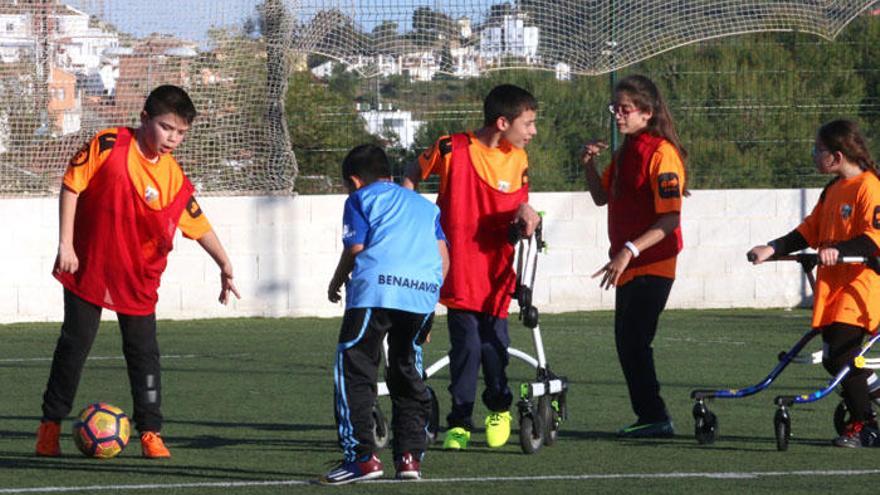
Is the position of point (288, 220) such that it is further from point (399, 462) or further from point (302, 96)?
point (399, 462)

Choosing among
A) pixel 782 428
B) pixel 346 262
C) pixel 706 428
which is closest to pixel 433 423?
pixel 706 428

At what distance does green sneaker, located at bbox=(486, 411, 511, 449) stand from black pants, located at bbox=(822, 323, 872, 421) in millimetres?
1577

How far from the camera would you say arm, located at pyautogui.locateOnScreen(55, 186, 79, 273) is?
739cm

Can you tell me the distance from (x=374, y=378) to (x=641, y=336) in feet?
6.37

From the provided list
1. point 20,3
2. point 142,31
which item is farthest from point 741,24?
point 20,3

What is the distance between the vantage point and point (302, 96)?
16047mm

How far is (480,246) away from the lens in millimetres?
8039

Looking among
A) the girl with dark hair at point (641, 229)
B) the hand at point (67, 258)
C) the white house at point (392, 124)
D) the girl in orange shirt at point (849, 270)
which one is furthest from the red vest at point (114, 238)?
the white house at point (392, 124)

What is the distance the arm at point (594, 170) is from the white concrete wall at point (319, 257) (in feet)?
24.9

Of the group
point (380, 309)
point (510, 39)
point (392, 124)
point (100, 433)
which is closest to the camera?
point (380, 309)

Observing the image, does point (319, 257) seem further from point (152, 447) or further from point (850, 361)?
point (850, 361)

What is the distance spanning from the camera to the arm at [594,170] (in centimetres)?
825

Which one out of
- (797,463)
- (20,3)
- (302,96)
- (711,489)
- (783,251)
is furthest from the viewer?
(302,96)

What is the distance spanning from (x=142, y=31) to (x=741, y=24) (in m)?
5.48
